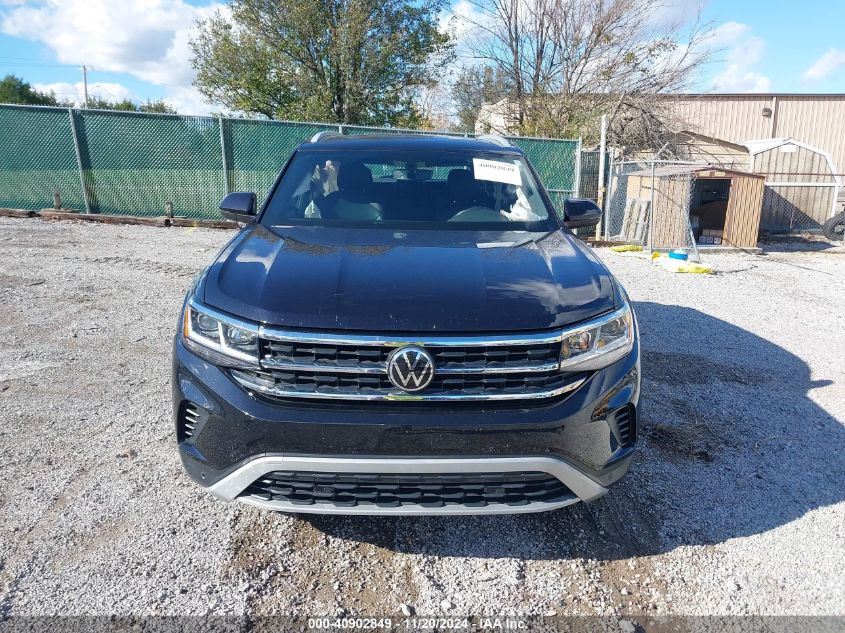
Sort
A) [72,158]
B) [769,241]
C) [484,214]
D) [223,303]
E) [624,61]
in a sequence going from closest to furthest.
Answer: [223,303] → [484,214] → [72,158] → [769,241] → [624,61]

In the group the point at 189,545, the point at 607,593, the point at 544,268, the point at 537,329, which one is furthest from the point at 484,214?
the point at 189,545

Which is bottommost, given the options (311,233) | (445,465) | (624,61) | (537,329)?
(445,465)

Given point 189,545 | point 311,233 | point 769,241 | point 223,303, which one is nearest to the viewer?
point 223,303

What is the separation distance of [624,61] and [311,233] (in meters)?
17.5

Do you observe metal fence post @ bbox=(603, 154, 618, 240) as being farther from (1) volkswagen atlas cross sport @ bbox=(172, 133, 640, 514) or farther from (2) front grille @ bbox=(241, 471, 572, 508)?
(2) front grille @ bbox=(241, 471, 572, 508)

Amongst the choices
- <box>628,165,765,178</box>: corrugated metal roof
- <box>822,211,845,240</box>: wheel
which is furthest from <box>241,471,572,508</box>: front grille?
<box>822,211,845,240</box>: wheel

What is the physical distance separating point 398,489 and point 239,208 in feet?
7.18

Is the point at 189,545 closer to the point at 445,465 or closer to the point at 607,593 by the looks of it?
the point at 445,465

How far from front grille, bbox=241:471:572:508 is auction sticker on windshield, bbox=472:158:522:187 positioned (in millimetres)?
2126

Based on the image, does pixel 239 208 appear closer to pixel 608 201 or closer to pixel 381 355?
pixel 381 355

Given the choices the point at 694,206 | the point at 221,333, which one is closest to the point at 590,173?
the point at 694,206

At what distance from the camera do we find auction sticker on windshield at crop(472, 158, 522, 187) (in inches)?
148

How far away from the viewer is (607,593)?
237 cm

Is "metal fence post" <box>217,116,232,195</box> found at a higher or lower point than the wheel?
higher
